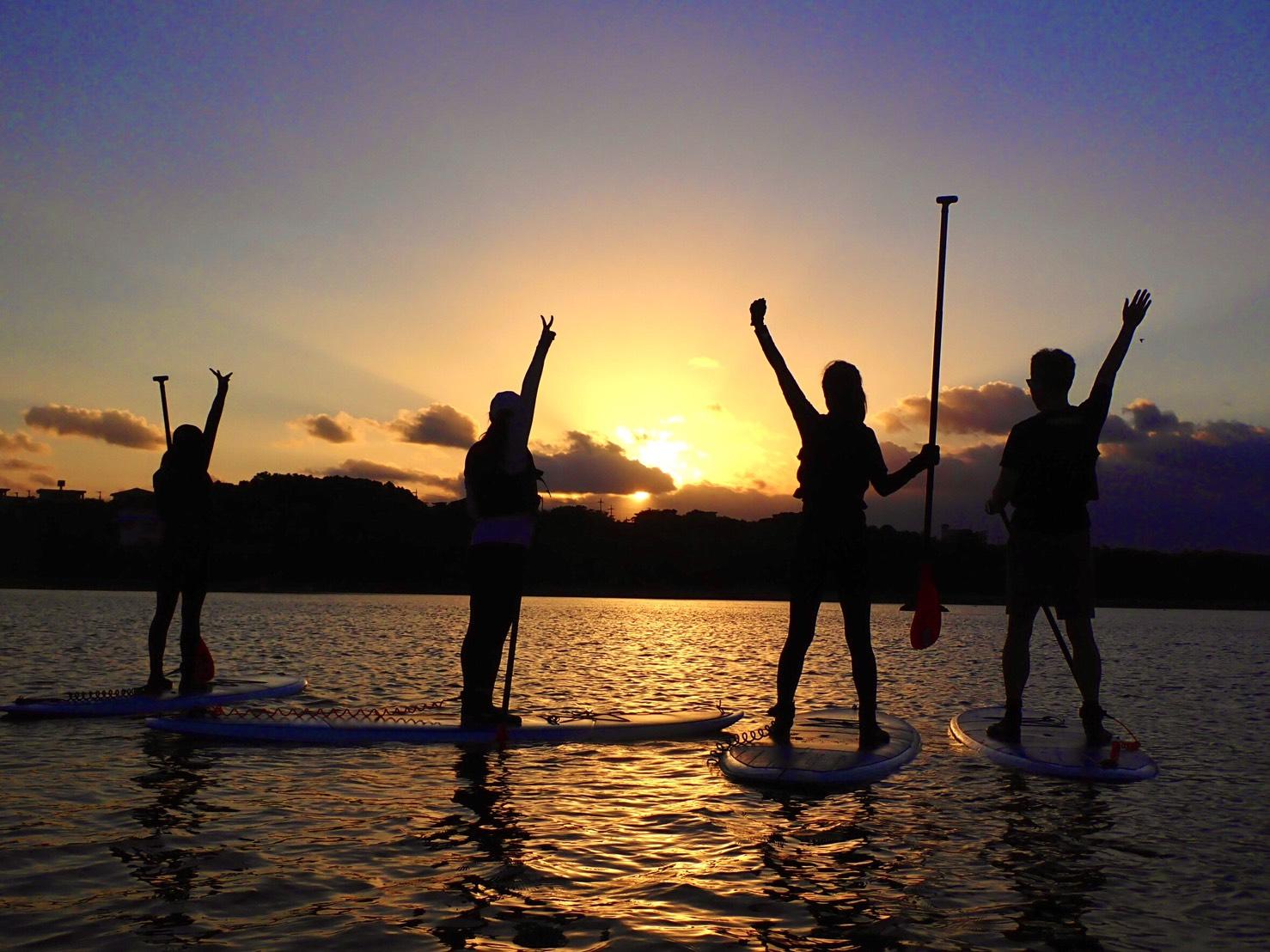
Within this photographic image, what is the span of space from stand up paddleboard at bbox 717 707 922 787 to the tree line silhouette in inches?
4594

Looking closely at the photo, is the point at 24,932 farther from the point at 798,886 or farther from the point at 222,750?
the point at 222,750

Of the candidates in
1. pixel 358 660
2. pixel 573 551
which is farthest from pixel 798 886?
pixel 573 551

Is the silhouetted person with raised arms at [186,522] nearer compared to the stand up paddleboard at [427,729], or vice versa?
the stand up paddleboard at [427,729]

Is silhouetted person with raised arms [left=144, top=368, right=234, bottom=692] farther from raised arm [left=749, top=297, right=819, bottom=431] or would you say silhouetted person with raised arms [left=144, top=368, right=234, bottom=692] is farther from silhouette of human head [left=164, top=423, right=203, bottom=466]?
raised arm [left=749, top=297, right=819, bottom=431]

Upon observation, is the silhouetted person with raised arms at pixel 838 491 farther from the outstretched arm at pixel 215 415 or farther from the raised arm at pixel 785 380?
the outstretched arm at pixel 215 415

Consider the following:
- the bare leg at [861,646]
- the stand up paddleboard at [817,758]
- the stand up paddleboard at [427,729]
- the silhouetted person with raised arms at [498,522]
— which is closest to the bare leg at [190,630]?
the stand up paddleboard at [427,729]

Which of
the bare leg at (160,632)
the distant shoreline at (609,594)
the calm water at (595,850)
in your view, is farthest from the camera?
the distant shoreline at (609,594)

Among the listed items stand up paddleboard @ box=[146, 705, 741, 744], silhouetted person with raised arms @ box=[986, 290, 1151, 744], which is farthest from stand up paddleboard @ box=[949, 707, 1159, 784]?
stand up paddleboard @ box=[146, 705, 741, 744]

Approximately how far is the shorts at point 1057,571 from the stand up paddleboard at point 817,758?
1.61 metres

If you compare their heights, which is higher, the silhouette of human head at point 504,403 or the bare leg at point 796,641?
the silhouette of human head at point 504,403

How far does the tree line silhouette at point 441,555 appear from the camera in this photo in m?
125

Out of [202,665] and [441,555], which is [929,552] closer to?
[202,665]

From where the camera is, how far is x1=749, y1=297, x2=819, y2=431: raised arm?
8.05 metres

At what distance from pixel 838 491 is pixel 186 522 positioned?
7.49m
